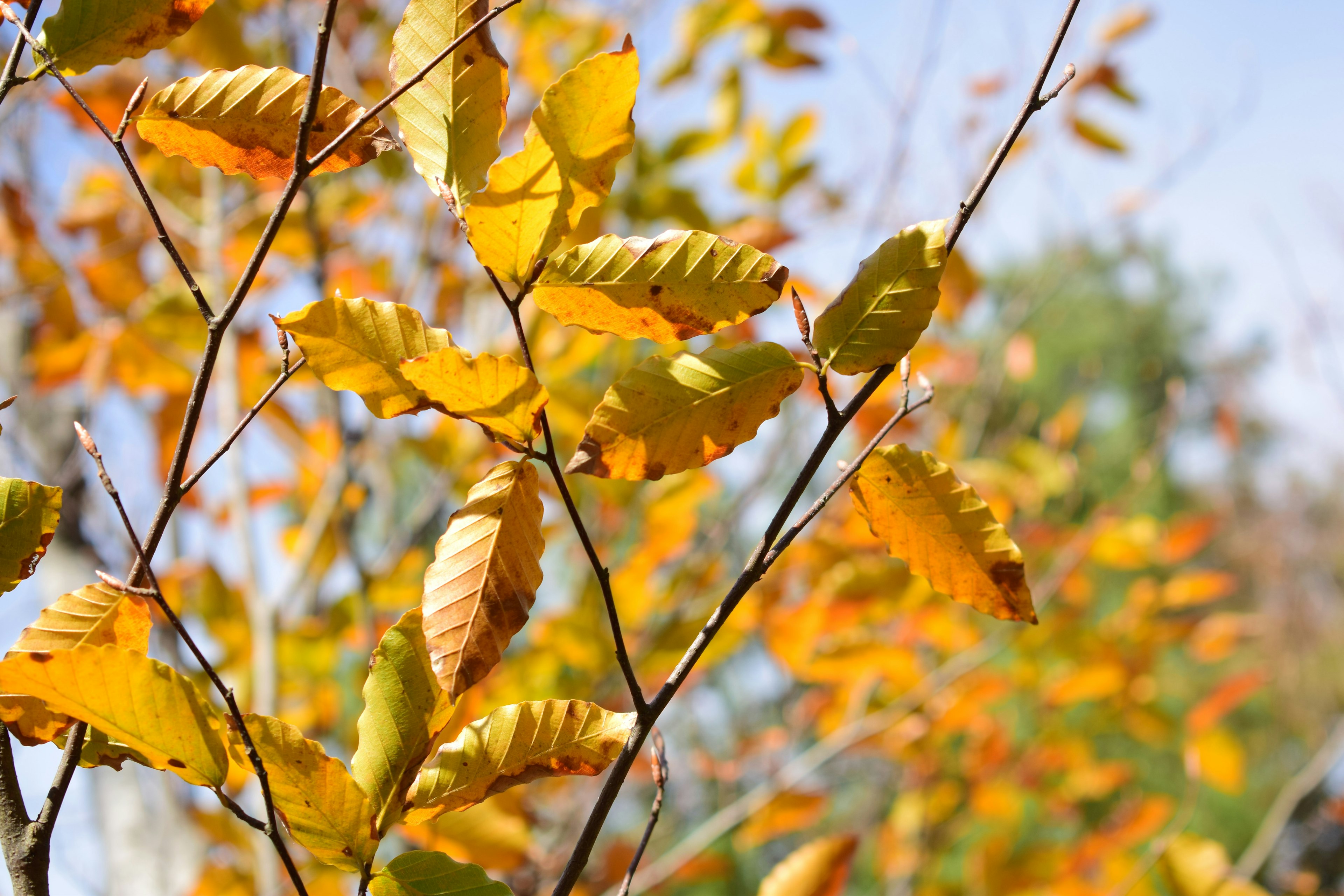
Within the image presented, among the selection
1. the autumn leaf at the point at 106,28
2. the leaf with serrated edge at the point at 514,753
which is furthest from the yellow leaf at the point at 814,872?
the autumn leaf at the point at 106,28

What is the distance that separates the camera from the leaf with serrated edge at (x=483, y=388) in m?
0.26

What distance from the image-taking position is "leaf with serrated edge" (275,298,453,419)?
263mm

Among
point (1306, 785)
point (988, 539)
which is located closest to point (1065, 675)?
point (1306, 785)

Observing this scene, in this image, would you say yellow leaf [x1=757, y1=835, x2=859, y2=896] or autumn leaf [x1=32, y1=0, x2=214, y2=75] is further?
yellow leaf [x1=757, y1=835, x2=859, y2=896]

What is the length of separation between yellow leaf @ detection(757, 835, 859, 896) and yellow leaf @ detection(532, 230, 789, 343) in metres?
0.34

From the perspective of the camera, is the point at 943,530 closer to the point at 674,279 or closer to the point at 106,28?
the point at 674,279

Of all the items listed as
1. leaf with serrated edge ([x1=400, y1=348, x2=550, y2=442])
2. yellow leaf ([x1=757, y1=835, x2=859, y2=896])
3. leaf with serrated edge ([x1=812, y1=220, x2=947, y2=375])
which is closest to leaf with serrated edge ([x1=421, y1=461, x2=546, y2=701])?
leaf with serrated edge ([x1=400, y1=348, x2=550, y2=442])

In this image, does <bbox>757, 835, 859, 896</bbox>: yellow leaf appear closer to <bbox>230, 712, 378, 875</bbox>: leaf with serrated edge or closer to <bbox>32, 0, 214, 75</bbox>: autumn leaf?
<bbox>230, 712, 378, 875</bbox>: leaf with serrated edge

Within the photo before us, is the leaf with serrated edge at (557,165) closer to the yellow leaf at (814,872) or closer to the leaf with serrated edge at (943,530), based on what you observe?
the leaf with serrated edge at (943,530)

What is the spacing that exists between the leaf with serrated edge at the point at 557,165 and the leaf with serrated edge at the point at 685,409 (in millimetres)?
55

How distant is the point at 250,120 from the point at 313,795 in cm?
23

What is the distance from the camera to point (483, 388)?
26cm

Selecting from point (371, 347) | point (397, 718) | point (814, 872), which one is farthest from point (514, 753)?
point (814, 872)

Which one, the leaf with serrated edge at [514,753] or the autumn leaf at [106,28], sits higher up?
the autumn leaf at [106,28]
